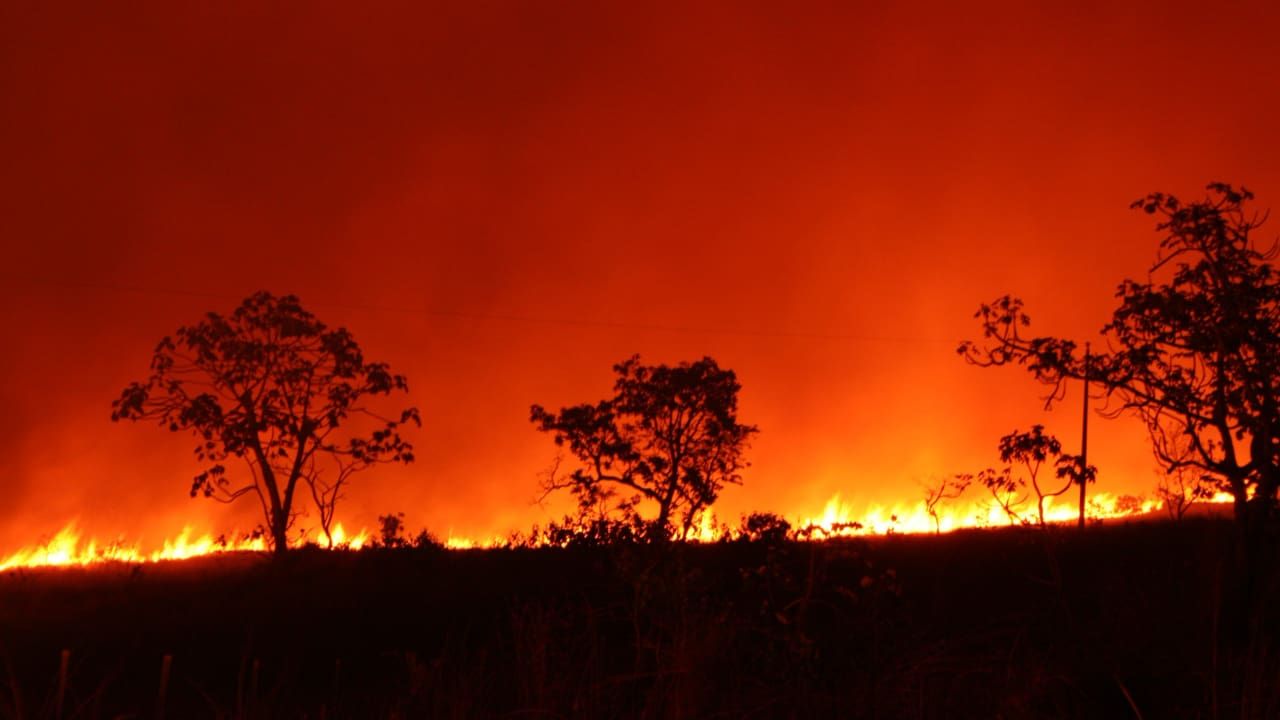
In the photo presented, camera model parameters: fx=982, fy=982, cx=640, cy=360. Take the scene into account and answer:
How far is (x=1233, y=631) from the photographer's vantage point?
777 cm

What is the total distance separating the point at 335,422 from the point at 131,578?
8.98 meters

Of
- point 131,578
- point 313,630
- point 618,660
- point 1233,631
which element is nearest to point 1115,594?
point 1233,631

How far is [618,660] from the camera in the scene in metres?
7.95

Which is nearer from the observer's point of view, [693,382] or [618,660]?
[618,660]

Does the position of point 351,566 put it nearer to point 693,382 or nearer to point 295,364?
point 295,364

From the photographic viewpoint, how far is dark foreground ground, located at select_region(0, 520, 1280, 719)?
4262 millimetres

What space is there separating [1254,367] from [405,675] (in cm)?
890

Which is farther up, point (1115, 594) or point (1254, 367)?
point (1254, 367)

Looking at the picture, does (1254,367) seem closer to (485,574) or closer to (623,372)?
(485,574)

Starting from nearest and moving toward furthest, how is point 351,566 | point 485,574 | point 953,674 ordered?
point 953,674
point 485,574
point 351,566

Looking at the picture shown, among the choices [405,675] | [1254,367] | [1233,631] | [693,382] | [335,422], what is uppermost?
[693,382]

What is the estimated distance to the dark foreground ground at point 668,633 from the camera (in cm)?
426

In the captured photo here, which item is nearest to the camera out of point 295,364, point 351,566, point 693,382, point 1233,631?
point 1233,631

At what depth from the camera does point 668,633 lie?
530 cm
